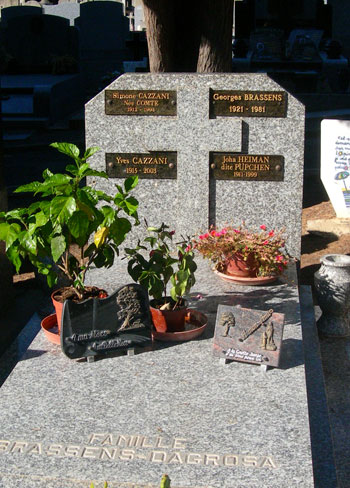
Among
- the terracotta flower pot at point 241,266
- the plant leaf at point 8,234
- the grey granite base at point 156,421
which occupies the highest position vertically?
the plant leaf at point 8,234

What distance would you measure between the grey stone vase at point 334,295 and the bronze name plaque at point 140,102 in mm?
1829

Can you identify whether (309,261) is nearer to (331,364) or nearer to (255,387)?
(331,364)

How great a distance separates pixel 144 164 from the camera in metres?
6.25

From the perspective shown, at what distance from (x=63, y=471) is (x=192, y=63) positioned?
19.6 feet

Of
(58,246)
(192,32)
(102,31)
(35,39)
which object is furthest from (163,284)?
(102,31)

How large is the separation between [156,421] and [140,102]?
10.9ft

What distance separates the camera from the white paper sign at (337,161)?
861 cm

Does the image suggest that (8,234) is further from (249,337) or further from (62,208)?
(249,337)

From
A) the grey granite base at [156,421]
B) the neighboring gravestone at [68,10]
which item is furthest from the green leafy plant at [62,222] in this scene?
the neighboring gravestone at [68,10]

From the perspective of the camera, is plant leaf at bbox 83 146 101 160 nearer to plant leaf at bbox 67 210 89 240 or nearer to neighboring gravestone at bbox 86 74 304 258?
plant leaf at bbox 67 210 89 240

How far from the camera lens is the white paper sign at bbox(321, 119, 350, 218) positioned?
8609mm

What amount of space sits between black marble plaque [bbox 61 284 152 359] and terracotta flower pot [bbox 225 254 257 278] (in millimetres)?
1240

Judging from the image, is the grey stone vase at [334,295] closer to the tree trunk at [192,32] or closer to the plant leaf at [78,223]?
the plant leaf at [78,223]

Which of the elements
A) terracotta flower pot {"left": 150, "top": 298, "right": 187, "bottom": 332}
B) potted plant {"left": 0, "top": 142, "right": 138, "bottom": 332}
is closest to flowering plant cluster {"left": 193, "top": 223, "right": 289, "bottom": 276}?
terracotta flower pot {"left": 150, "top": 298, "right": 187, "bottom": 332}
